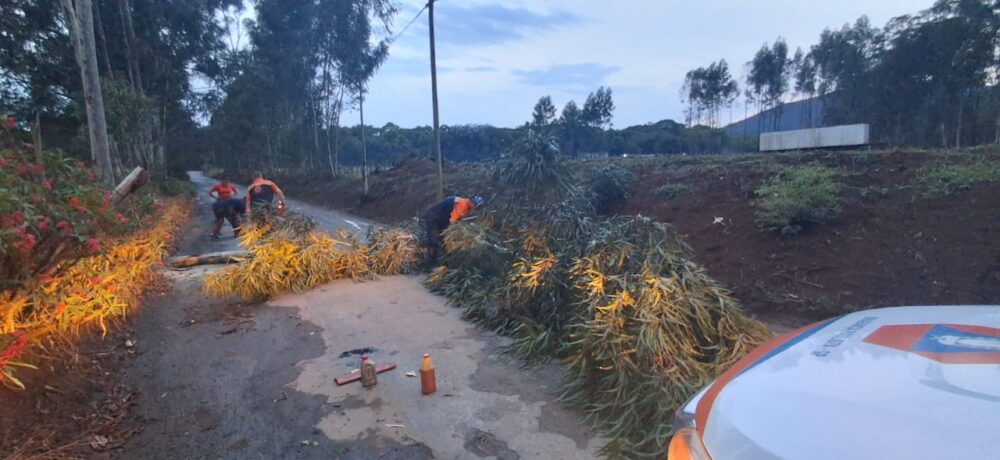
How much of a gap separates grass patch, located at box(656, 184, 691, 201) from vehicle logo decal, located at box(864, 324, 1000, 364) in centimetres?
950

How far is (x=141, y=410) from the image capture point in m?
3.39

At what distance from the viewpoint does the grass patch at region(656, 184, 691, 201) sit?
429 inches

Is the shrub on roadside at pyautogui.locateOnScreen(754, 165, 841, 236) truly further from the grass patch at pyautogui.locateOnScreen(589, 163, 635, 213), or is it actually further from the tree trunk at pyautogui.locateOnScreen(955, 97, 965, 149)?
the tree trunk at pyautogui.locateOnScreen(955, 97, 965, 149)

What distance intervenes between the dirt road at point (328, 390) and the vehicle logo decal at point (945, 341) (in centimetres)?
179

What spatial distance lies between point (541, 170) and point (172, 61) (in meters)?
22.1

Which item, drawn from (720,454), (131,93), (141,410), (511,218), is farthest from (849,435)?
(131,93)

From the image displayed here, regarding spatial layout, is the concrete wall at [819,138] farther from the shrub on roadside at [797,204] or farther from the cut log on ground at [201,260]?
the cut log on ground at [201,260]

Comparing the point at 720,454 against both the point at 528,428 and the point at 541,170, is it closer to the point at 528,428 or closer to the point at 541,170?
the point at 528,428

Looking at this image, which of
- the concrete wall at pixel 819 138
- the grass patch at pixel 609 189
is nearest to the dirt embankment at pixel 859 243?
the grass patch at pixel 609 189

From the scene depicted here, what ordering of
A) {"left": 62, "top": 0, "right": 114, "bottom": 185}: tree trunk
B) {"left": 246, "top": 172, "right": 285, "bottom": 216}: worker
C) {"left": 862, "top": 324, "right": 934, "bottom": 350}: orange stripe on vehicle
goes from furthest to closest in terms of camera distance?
{"left": 62, "top": 0, "right": 114, "bottom": 185}: tree trunk < {"left": 246, "top": 172, "right": 285, "bottom": 216}: worker < {"left": 862, "top": 324, "right": 934, "bottom": 350}: orange stripe on vehicle

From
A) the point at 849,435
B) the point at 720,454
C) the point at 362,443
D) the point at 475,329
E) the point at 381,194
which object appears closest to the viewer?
the point at 849,435

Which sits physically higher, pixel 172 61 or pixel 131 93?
pixel 172 61

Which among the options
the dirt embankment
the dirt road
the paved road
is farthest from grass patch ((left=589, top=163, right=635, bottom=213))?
the dirt road

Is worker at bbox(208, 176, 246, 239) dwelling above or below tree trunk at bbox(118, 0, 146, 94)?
below
